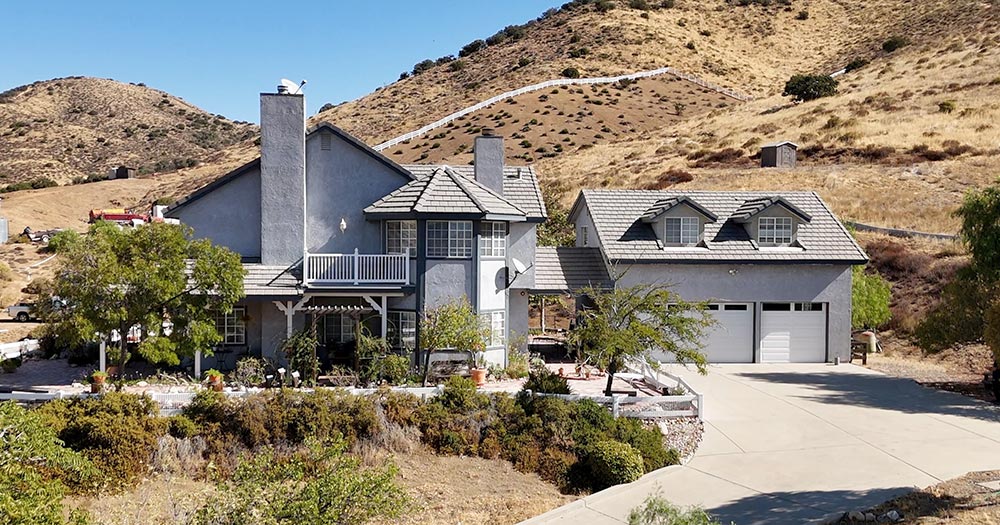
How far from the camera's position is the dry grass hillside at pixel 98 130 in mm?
99188

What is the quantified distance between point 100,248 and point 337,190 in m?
7.39

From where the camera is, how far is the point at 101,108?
122 metres

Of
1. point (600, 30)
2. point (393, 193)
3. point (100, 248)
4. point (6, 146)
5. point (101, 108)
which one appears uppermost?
point (600, 30)

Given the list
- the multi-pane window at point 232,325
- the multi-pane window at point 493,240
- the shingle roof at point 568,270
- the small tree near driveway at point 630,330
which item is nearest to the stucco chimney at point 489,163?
the multi-pane window at point 493,240

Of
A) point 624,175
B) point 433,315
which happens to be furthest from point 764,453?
point 624,175

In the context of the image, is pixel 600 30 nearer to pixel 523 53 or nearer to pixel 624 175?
pixel 523 53

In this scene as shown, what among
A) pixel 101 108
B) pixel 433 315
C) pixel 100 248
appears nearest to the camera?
pixel 100 248

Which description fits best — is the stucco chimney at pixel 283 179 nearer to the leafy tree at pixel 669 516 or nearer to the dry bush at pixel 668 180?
the leafy tree at pixel 669 516

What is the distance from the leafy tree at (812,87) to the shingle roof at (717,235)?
52.8m

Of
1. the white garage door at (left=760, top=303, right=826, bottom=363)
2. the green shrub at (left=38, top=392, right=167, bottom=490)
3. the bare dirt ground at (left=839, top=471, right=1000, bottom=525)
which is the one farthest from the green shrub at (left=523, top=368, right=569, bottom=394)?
the white garage door at (left=760, top=303, right=826, bottom=363)

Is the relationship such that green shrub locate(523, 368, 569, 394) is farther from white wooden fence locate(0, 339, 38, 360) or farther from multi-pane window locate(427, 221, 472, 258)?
white wooden fence locate(0, 339, 38, 360)

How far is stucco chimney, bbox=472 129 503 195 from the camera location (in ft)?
87.7

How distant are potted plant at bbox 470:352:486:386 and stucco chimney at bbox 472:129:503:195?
5966mm

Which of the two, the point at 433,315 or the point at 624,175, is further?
the point at 624,175
